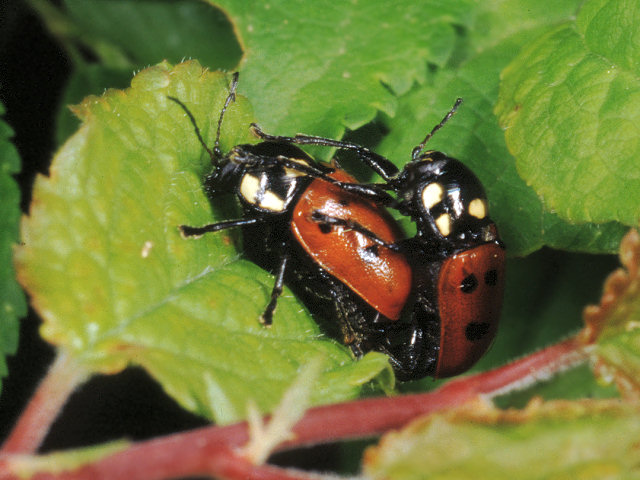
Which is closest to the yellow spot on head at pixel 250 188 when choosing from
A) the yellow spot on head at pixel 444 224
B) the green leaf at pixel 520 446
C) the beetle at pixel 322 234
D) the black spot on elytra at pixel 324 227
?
the beetle at pixel 322 234

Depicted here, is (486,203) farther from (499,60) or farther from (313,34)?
(313,34)

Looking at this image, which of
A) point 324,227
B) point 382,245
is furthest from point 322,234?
→ point 382,245

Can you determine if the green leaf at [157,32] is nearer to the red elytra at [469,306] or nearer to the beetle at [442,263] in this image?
the beetle at [442,263]

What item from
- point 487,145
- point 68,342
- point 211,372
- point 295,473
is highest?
point 487,145

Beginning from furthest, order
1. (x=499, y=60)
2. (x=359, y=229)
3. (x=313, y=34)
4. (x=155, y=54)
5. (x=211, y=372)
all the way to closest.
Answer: (x=155, y=54) < (x=499, y=60) < (x=313, y=34) < (x=359, y=229) < (x=211, y=372)

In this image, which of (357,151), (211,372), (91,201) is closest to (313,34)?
(357,151)
